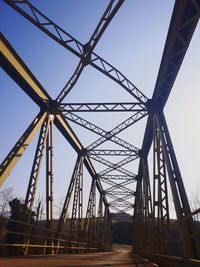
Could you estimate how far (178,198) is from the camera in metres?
8.69

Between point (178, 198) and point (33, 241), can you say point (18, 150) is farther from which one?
point (33, 241)

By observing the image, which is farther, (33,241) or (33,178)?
(33,241)

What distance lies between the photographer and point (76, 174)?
61.3ft

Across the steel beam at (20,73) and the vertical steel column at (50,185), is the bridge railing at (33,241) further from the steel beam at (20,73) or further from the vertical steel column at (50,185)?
the steel beam at (20,73)

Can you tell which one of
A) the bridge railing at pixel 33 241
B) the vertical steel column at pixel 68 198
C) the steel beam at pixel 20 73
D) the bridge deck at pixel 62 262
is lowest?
the bridge deck at pixel 62 262

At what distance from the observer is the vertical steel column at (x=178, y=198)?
23.1ft

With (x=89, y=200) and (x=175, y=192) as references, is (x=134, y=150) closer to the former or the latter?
(x=89, y=200)

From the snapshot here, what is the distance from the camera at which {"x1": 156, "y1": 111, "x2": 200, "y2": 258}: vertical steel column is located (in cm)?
705

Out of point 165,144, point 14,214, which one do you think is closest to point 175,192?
point 165,144

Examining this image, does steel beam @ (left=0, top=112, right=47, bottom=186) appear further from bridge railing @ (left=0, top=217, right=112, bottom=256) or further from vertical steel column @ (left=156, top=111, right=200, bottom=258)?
vertical steel column @ (left=156, top=111, right=200, bottom=258)

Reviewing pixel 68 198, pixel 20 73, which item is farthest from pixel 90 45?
pixel 68 198

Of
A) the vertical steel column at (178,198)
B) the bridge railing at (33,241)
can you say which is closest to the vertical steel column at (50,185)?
the bridge railing at (33,241)

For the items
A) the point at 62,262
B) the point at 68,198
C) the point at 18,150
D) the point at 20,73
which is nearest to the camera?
the point at 62,262

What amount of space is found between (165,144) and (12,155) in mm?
5991
